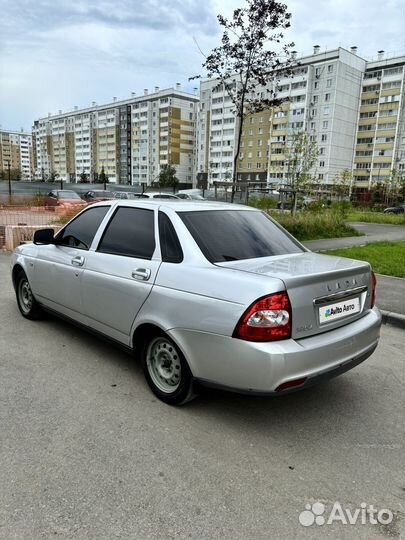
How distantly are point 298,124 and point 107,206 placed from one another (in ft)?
296

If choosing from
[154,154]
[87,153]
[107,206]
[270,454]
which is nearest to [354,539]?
[270,454]

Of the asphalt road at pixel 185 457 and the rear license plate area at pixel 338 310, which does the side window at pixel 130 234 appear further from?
the rear license plate area at pixel 338 310

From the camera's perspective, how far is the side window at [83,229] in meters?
4.38

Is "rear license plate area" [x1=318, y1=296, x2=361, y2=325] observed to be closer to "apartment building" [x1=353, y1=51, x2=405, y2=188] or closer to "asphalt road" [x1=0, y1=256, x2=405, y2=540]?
"asphalt road" [x1=0, y1=256, x2=405, y2=540]

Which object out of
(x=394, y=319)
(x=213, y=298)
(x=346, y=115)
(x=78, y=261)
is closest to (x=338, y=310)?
(x=213, y=298)

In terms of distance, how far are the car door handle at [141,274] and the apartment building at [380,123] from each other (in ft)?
280

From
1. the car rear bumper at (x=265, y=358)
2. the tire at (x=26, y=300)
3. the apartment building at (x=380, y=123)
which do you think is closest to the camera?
the car rear bumper at (x=265, y=358)

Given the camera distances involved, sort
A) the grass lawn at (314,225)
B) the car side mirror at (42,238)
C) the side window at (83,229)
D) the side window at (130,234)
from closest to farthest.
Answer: the side window at (130,234), the side window at (83,229), the car side mirror at (42,238), the grass lawn at (314,225)

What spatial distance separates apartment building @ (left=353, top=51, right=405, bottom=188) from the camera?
3250 inches

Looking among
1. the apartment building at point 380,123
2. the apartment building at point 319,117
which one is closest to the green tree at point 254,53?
the apartment building at point 319,117

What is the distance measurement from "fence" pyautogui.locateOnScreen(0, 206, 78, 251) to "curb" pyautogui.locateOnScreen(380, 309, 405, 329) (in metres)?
9.38

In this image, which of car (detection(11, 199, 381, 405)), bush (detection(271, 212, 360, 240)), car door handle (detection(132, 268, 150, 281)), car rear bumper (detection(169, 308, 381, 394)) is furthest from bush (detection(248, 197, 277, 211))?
car rear bumper (detection(169, 308, 381, 394))

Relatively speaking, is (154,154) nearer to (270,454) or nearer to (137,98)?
(137,98)

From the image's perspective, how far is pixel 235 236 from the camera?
11.8ft
